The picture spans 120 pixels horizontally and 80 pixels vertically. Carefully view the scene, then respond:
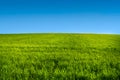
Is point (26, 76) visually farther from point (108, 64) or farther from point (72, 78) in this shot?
point (108, 64)

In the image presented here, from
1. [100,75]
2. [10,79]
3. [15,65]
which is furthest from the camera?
[15,65]

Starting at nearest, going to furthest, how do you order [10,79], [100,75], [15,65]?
[10,79], [100,75], [15,65]

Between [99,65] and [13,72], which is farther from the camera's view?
[99,65]

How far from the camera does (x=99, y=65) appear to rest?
33.4 ft

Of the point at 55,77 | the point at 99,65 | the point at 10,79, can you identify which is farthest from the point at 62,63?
the point at 10,79

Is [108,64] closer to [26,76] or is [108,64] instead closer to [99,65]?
[99,65]

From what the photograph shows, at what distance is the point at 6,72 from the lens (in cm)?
877

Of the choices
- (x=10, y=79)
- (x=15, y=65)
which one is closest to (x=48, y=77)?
(x=10, y=79)

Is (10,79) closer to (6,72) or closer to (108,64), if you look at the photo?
(6,72)

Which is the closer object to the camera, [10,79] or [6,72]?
[10,79]

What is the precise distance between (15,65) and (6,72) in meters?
1.43

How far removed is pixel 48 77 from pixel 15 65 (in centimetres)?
263

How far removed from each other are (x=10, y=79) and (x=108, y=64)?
484 centimetres

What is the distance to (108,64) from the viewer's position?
34.5 feet
